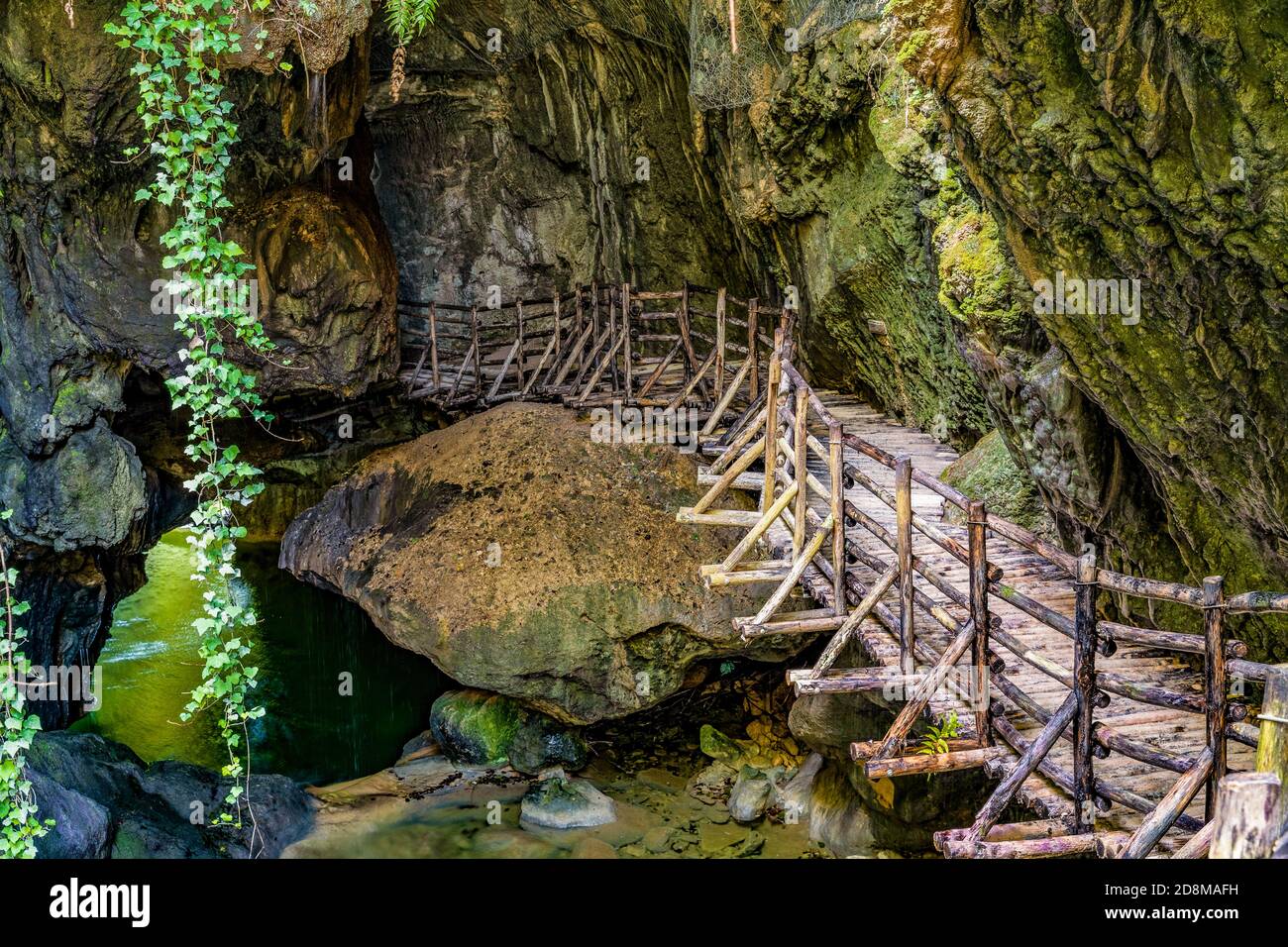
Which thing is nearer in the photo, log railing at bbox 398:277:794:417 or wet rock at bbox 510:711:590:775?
wet rock at bbox 510:711:590:775

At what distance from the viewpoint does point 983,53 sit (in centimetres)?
521

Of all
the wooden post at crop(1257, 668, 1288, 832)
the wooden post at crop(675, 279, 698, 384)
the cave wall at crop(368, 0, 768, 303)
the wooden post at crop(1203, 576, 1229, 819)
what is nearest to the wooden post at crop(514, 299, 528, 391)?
the wooden post at crop(675, 279, 698, 384)

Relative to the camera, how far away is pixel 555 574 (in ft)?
33.8

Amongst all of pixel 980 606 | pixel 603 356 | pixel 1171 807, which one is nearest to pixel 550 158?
pixel 603 356

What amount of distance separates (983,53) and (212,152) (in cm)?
493

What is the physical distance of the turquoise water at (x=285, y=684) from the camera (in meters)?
12.1

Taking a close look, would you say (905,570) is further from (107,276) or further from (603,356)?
(107,276)

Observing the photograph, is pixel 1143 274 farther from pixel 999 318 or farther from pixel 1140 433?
pixel 999 318

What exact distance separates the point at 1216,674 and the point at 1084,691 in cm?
69

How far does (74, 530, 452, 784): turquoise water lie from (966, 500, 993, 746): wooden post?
7.84 meters

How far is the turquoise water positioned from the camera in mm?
12062

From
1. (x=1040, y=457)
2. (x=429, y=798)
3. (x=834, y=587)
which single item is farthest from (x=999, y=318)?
(x=429, y=798)

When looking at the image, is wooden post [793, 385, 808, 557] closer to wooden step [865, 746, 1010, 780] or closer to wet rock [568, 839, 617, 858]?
wooden step [865, 746, 1010, 780]

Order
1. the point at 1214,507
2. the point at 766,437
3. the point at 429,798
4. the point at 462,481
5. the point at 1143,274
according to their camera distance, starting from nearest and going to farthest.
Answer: the point at 1143,274 < the point at 1214,507 < the point at 766,437 < the point at 429,798 < the point at 462,481
